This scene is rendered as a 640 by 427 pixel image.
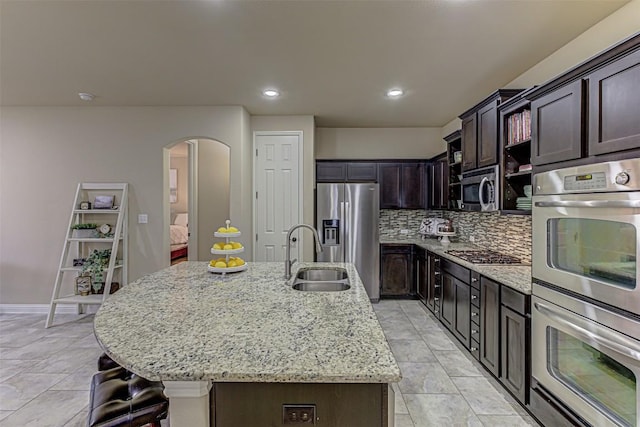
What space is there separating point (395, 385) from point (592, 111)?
209 centimetres

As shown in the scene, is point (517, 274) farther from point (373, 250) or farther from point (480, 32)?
point (373, 250)

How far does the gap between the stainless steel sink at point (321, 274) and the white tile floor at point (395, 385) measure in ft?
3.03

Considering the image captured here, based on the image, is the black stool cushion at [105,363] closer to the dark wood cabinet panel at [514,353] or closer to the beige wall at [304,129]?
the dark wood cabinet panel at [514,353]

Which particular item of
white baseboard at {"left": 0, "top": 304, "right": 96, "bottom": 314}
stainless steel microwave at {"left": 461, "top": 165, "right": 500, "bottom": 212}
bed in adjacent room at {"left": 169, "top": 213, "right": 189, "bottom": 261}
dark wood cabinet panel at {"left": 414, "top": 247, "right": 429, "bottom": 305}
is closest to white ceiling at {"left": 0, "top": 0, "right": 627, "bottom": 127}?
stainless steel microwave at {"left": 461, "top": 165, "right": 500, "bottom": 212}

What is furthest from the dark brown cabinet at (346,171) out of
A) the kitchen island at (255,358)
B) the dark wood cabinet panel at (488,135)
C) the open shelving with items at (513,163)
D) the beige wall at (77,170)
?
the kitchen island at (255,358)

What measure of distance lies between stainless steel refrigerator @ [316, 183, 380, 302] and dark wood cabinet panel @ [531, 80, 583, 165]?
8.66 ft

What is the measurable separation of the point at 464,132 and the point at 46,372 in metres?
4.34

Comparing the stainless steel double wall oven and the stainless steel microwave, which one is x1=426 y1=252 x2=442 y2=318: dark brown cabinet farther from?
the stainless steel double wall oven

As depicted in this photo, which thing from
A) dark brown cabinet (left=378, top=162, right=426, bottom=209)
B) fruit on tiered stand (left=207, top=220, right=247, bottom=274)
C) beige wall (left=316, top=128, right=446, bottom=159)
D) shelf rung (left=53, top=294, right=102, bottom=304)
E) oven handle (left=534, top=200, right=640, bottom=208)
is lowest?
shelf rung (left=53, top=294, right=102, bottom=304)

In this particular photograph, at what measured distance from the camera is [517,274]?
2.49 metres

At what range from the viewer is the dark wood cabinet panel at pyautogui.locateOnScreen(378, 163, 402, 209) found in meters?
4.90

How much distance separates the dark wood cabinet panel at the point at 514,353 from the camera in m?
2.12

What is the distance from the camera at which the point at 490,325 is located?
100.0 inches

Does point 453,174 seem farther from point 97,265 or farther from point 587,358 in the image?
point 97,265
